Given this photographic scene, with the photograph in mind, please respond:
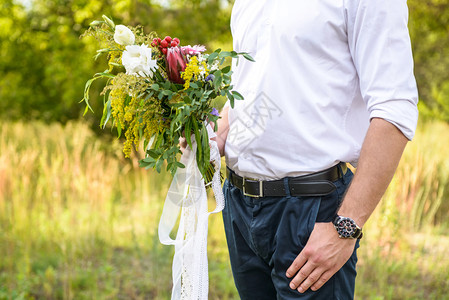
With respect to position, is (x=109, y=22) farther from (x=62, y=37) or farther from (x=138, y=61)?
(x=62, y=37)

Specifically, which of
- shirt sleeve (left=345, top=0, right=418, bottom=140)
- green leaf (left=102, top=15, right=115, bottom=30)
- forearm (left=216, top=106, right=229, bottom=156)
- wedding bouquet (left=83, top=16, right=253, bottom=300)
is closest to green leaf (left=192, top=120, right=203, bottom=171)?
wedding bouquet (left=83, top=16, right=253, bottom=300)

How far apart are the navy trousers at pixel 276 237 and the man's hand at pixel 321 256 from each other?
0.06 m

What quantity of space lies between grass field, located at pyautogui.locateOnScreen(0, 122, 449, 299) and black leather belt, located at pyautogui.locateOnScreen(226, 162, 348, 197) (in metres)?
2.26

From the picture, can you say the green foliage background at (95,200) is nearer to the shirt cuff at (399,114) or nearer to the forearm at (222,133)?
the forearm at (222,133)

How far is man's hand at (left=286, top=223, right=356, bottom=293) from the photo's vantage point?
4.65 feet

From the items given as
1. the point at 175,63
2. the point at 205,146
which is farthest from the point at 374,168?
the point at 175,63

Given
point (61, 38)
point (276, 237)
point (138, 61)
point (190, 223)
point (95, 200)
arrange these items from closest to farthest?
point (138, 61) < point (276, 237) < point (190, 223) < point (95, 200) < point (61, 38)

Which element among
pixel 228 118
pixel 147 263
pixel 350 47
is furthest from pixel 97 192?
pixel 350 47

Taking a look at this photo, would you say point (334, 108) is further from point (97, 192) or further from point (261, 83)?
point (97, 192)

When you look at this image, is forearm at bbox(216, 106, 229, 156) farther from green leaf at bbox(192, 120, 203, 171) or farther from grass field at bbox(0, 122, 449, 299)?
grass field at bbox(0, 122, 449, 299)

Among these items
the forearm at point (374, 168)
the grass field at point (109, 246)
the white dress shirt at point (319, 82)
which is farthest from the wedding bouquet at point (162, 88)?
the grass field at point (109, 246)

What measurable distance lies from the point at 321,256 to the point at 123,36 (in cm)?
90

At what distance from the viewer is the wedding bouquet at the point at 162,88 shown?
58.4 inches

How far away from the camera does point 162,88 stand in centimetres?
153
